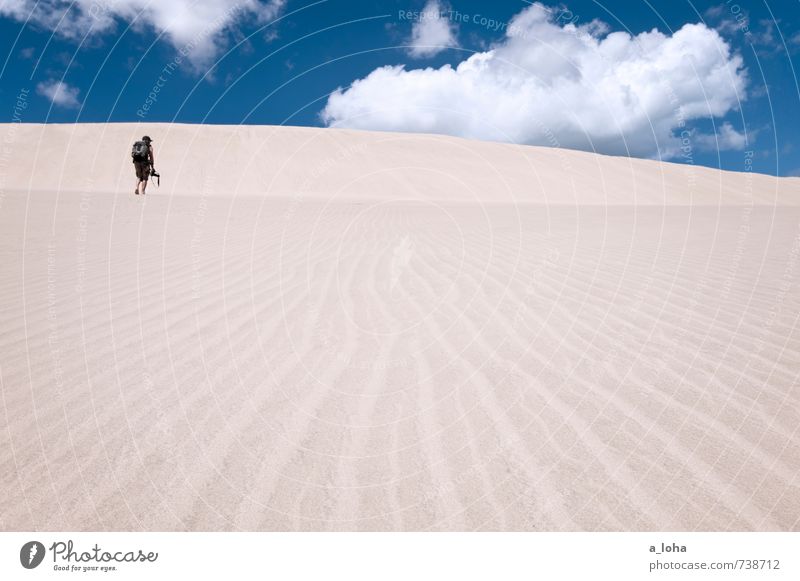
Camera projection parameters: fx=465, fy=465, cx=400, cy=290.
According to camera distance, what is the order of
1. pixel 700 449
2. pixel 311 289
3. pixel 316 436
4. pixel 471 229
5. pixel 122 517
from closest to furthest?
pixel 122 517
pixel 700 449
pixel 316 436
pixel 311 289
pixel 471 229

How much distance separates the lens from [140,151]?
15.6 meters

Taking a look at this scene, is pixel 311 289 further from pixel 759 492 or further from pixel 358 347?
pixel 759 492

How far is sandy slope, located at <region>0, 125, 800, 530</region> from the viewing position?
8.01 ft

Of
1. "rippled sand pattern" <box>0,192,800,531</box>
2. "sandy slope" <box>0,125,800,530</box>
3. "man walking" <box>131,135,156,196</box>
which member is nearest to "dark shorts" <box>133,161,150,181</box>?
"man walking" <box>131,135,156,196</box>

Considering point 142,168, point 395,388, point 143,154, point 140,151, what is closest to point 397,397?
point 395,388

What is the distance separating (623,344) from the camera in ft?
14.8

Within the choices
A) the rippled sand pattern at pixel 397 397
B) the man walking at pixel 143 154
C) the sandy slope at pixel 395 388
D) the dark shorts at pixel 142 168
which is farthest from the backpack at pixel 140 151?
the rippled sand pattern at pixel 397 397

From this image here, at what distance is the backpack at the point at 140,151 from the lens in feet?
50.6

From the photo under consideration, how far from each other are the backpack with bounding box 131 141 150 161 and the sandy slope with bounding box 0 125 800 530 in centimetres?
752

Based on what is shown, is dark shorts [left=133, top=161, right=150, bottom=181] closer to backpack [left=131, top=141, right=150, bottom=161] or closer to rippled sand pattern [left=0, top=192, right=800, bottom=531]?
backpack [left=131, top=141, right=150, bottom=161]

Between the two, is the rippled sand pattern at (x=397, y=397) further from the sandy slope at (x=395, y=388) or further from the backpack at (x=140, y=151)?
the backpack at (x=140, y=151)

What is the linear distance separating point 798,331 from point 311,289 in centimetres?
547
